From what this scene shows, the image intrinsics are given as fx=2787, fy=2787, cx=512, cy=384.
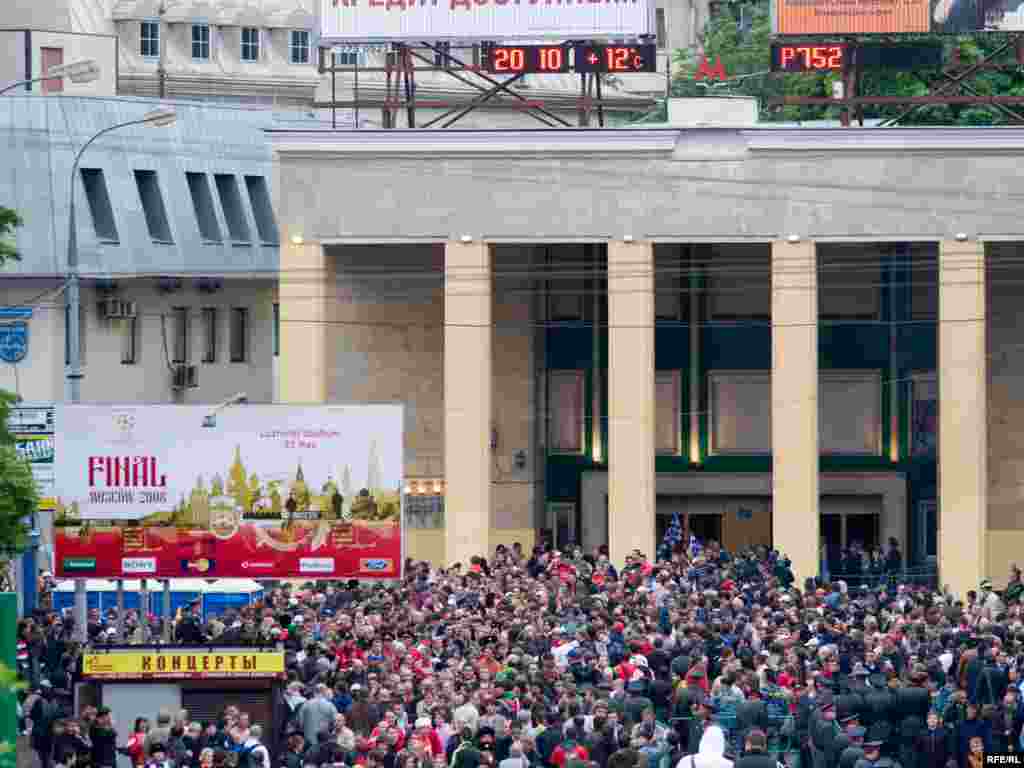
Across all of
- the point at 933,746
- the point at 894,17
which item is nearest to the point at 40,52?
the point at 894,17

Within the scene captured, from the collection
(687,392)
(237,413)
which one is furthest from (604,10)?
(237,413)

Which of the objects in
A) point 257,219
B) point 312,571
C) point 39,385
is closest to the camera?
point 312,571

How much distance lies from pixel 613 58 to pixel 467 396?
7160mm

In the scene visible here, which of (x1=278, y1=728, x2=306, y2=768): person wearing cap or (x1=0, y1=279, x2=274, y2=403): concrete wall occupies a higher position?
(x1=0, y1=279, x2=274, y2=403): concrete wall

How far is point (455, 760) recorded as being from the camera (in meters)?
29.2

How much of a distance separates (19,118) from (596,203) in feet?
45.9

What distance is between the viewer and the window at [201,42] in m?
96.9

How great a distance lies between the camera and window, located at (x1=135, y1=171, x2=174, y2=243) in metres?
63.1

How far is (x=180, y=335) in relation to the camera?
64500 millimetres

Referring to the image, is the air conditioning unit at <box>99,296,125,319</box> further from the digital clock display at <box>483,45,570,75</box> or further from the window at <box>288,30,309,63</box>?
the window at <box>288,30,309,63</box>

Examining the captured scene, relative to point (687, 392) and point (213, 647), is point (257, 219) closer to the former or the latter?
point (687, 392)

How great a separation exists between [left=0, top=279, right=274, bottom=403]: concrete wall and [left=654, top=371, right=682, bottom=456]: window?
11369mm

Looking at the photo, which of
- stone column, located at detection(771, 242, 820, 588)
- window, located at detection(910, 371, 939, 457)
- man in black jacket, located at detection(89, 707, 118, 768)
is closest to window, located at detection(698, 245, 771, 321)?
window, located at detection(910, 371, 939, 457)

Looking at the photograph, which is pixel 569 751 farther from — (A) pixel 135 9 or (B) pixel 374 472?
(A) pixel 135 9
